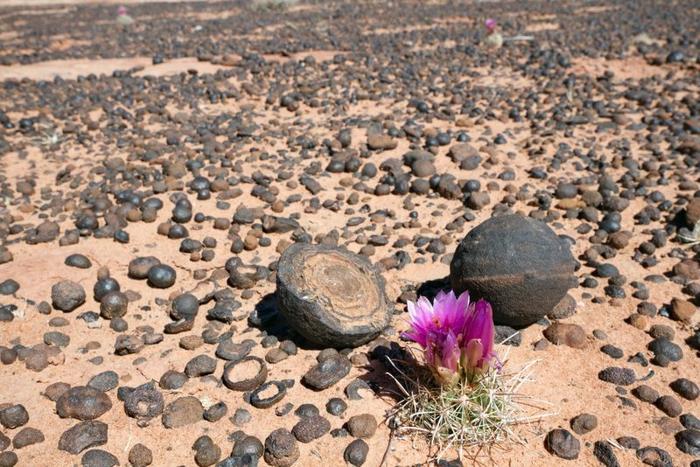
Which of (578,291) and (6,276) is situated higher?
(578,291)

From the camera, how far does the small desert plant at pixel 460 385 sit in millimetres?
2662

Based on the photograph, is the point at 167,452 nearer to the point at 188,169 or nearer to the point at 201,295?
the point at 201,295

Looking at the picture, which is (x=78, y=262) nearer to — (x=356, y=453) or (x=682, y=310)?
(x=356, y=453)

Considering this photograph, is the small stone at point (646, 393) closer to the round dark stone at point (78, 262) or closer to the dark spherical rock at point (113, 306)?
the dark spherical rock at point (113, 306)

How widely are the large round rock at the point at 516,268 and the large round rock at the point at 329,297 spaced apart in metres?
0.58

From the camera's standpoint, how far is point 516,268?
3285mm

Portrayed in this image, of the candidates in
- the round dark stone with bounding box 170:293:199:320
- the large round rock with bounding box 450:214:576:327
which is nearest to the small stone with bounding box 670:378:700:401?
the large round rock with bounding box 450:214:576:327

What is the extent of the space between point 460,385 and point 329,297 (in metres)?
0.93

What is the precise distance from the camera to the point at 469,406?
269 cm

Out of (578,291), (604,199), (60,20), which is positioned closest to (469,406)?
(578,291)

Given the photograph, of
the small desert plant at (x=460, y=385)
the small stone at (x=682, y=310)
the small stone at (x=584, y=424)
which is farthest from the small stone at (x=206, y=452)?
the small stone at (x=682, y=310)

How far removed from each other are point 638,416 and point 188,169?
4.70 meters

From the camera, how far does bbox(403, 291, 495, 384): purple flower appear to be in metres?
2.65

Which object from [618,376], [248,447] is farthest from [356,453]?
[618,376]
